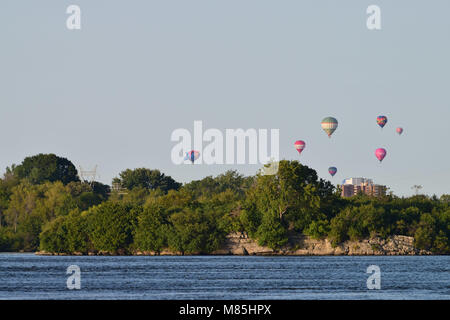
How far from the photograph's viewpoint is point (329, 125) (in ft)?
383

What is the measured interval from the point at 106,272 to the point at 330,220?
43.8m

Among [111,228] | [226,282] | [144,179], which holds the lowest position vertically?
[226,282]

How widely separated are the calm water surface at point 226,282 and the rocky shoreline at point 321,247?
1012 inches

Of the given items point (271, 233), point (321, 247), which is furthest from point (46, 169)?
point (321, 247)

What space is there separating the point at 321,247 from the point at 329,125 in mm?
23175

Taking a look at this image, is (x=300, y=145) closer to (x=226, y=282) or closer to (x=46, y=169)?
(x=46, y=169)

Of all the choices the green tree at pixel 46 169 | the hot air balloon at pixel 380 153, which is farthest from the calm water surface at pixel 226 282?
the green tree at pixel 46 169

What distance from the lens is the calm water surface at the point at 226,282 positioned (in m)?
44.0

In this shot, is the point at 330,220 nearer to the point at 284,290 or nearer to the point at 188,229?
the point at 188,229

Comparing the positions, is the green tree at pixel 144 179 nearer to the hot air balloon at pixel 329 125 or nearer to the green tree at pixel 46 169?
the green tree at pixel 46 169

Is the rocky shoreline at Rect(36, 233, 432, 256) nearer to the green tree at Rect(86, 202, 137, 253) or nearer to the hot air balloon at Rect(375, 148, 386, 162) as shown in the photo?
the green tree at Rect(86, 202, 137, 253)

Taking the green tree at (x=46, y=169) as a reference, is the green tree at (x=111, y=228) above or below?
below

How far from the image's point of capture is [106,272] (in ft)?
206
